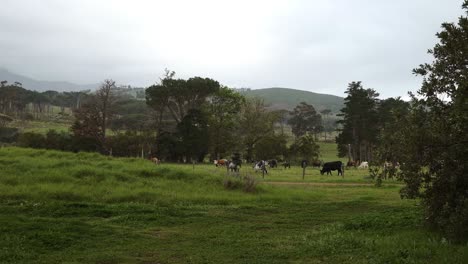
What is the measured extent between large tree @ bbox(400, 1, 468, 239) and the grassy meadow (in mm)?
769

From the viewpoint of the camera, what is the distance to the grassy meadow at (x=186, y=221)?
9672 millimetres

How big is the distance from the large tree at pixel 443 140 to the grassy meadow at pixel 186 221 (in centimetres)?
77

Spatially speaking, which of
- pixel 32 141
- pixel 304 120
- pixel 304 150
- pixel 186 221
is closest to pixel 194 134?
pixel 304 150

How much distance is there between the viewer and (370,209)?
718 inches

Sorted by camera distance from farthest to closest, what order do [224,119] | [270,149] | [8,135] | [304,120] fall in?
[304,120] < [8,135] < [224,119] < [270,149]

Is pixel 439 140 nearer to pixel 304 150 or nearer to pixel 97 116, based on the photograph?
pixel 304 150

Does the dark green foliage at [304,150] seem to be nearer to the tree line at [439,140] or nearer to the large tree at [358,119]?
the large tree at [358,119]

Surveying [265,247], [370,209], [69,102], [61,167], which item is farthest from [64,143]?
[69,102]

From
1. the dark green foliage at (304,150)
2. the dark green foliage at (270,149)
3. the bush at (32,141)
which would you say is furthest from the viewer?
the dark green foliage at (270,149)

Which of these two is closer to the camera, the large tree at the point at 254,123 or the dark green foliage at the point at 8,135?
the large tree at the point at 254,123

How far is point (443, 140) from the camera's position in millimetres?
10047

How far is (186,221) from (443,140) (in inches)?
320

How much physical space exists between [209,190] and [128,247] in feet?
35.3

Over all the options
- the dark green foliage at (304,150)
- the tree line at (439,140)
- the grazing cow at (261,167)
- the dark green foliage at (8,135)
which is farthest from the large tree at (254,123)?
the tree line at (439,140)
